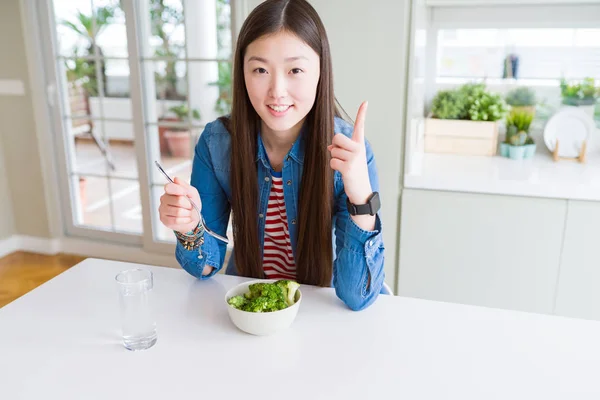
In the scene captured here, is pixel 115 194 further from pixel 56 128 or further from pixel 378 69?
pixel 378 69

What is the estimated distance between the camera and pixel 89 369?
35.3 inches

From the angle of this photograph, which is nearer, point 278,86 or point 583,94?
point 278,86

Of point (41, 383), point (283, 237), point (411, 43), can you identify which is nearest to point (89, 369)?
point (41, 383)

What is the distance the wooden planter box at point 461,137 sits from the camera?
95.2 inches

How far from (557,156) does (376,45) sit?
3.07 ft

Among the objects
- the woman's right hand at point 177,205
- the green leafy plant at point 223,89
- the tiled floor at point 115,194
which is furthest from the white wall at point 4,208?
the woman's right hand at point 177,205

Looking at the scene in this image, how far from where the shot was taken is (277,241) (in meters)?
1.42

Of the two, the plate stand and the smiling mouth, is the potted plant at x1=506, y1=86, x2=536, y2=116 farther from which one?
the smiling mouth

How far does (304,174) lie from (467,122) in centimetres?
137

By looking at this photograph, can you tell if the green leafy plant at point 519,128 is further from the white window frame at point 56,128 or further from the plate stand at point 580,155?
the white window frame at point 56,128

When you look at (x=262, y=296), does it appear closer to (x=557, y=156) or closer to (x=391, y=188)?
(x=391, y=188)

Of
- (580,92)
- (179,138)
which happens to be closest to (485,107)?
(580,92)

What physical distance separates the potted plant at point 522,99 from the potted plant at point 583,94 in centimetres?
14

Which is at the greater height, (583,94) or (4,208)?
(583,94)
